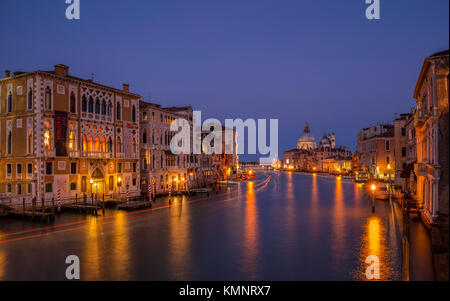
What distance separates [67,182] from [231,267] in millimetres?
24383

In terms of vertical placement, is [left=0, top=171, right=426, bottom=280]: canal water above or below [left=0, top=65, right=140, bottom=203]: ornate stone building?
below

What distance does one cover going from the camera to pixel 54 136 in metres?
32.4

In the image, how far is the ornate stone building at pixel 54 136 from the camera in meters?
31.8

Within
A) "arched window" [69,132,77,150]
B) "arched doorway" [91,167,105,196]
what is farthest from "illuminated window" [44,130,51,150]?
"arched doorway" [91,167,105,196]

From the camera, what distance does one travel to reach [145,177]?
4628 centimetres

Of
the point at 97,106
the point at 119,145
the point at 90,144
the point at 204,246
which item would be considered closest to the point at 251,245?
the point at 204,246

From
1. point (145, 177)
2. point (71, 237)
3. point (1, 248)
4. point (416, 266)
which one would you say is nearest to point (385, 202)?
point (416, 266)

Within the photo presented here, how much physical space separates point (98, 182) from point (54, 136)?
23.8 ft

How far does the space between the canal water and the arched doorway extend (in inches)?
300

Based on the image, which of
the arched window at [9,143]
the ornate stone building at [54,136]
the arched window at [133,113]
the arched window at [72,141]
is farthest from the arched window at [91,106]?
the arched window at [9,143]

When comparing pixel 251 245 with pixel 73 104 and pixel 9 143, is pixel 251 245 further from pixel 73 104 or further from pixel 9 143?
pixel 9 143

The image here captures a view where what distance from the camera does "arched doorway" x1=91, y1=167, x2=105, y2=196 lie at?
36669 mm

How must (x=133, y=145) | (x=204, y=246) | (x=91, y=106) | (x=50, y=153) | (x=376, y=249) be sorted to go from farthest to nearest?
(x=133, y=145), (x=91, y=106), (x=50, y=153), (x=204, y=246), (x=376, y=249)

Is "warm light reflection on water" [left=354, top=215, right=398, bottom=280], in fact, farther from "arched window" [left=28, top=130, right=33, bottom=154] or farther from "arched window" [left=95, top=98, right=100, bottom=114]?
"arched window" [left=28, top=130, right=33, bottom=154]
